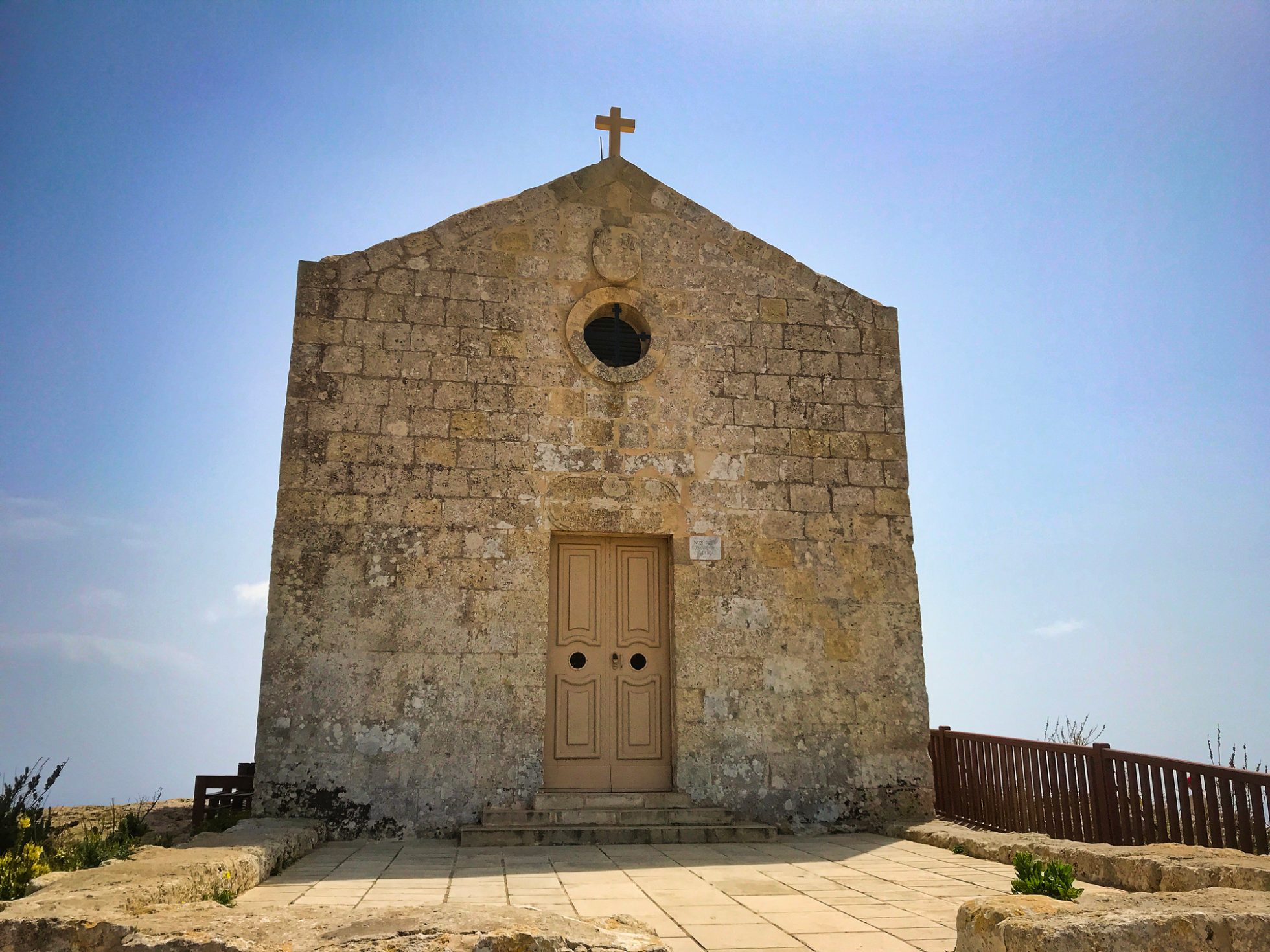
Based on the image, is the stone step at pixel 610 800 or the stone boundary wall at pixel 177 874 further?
the stone step at pixel 610 800

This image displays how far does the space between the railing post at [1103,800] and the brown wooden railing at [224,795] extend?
6.11 meters

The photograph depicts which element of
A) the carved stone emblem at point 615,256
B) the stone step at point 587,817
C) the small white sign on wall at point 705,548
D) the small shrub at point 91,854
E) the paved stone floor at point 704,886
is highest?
the carved stone emblem at point 615,256

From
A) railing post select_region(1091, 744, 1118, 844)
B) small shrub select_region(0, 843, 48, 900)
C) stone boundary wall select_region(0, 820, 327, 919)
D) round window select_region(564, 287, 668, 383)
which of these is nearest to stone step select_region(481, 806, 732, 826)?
stone boundary wall select_region(0, 820, 327, 919)

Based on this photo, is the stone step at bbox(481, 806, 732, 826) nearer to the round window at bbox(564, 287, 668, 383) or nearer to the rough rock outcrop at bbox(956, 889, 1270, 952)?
the round window at bbox(564, 287, 668, 383)

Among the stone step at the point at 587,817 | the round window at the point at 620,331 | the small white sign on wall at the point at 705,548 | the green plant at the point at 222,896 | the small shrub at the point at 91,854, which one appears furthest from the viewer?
the round window at the point at 620,331

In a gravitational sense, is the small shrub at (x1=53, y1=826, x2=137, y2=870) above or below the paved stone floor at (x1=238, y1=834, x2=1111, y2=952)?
above

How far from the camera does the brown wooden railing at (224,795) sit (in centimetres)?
713

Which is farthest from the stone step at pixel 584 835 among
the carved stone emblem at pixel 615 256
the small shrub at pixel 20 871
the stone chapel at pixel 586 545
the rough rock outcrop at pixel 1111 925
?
the carved stone emblem at pixel 615 256

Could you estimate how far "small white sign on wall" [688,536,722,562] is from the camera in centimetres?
781

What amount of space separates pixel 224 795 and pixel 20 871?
3003 millimetres

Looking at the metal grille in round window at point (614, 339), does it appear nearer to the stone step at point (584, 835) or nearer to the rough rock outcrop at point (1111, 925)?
the stone step at point (584, 835)

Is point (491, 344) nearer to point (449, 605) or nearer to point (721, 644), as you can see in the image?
point (449, 605)

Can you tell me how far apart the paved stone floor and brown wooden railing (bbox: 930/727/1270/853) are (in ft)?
2.81

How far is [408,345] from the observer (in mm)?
7770
